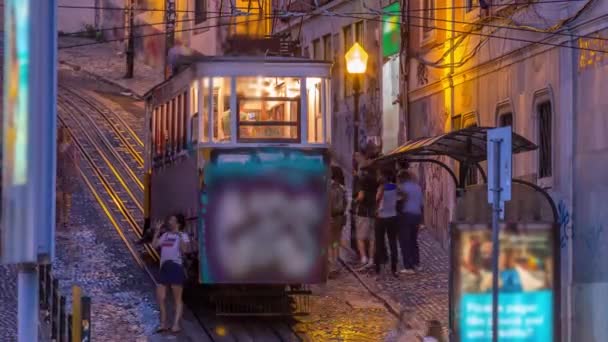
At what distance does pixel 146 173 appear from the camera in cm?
2567

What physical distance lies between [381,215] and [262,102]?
12.5 ft

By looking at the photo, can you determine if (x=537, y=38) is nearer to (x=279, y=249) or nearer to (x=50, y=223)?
(x=279, y=249)

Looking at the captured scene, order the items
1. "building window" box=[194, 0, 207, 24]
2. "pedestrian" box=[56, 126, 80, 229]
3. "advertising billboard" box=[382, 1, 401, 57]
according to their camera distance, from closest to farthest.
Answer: "pedestrian" box=[56, 126, 80, 229] < "advertising billboard" box=[382, 1, 401, 57] < "building window" box=[194, 0, 207, 24]

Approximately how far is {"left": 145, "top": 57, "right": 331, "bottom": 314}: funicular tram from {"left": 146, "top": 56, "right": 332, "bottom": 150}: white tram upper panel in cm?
1

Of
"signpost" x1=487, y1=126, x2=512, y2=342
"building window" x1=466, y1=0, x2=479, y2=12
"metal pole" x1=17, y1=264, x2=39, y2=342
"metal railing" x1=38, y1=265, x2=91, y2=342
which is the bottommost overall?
"metal railing" x1=38, y1=265, x2=91, y2=342

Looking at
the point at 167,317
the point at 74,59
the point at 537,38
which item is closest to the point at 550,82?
the point at 537,38

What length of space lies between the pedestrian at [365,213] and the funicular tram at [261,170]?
146 inches

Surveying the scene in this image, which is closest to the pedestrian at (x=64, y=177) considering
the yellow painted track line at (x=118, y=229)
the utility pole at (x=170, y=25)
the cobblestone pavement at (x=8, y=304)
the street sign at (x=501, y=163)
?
the yellow painted track line at (x=118, y=229)

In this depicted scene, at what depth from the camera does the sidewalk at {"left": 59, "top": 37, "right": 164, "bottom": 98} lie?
5384 centimetres

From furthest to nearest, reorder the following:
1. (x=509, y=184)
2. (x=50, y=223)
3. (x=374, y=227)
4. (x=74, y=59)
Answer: (x=74, y=59) < (x=374, y=227) < (x=509, y=184) < (x=50, y=223)

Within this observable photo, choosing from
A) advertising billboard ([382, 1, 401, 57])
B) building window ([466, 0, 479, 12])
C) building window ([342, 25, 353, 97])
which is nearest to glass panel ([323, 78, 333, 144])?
building window ([466, 0, 479, 12])

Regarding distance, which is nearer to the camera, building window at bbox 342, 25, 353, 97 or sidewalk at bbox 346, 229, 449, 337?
sidewalk at bbox 346, 229, 449, 337

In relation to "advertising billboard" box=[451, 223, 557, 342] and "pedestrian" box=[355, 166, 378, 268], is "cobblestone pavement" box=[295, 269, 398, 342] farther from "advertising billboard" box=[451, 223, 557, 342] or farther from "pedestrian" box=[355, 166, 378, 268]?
"advertising billboard" box=[451, 223, 557, 342]

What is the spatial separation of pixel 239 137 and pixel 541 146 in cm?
528
